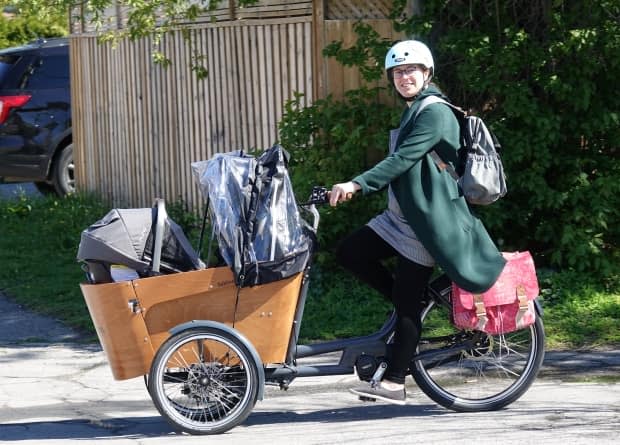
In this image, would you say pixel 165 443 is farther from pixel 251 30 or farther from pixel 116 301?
pixel 251 30

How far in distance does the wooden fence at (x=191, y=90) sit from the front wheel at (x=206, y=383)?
12.2 feet

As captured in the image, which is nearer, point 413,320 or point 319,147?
point 413,320

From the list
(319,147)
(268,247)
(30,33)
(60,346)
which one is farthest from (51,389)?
(30,33)

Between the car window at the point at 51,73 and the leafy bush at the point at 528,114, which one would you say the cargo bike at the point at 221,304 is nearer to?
the leafy bush at the point at 528,114

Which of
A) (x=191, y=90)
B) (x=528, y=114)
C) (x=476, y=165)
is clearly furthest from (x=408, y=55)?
(x=191, y=90)

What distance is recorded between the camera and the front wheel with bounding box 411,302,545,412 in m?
6.22

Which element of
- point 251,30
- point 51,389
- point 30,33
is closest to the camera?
point 51,389

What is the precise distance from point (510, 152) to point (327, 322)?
174 cm

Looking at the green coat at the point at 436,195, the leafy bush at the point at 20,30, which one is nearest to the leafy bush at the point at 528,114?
the green coat at the point at 436,195

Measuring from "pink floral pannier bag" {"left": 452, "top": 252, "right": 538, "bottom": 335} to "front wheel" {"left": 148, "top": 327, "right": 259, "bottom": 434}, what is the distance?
107 cm

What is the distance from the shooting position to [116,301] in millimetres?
5898

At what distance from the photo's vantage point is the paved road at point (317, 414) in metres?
5.89

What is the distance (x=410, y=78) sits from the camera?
19.7 ft

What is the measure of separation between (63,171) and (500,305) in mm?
9993
